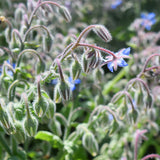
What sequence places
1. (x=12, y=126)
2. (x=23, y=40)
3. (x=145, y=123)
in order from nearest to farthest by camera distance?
1. (x=12, y=126)
2. (x=23, y=40)
3. (x=145, y=123)

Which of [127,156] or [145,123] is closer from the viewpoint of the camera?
[127,156]

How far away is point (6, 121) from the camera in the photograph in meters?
1.24

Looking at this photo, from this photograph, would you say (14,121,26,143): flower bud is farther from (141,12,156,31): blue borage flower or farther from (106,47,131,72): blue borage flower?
(141,12,156,31): blue borage flower

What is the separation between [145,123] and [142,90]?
0.64 meters

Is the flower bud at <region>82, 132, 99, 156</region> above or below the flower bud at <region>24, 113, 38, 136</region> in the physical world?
below

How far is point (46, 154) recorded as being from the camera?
192cm

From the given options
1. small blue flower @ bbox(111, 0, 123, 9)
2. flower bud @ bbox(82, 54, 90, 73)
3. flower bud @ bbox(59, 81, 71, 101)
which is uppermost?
flower bud @ bbox(82, 54, 90, 73)

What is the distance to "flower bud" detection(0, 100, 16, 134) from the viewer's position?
1.24 m

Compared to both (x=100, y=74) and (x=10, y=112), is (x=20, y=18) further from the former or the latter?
(x=10, y=112)

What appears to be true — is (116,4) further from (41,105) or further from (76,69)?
(41,105)

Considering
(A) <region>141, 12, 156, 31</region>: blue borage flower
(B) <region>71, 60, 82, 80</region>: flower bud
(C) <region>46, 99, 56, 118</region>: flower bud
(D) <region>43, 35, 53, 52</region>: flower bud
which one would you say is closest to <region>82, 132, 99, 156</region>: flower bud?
(C) <region>46, 99, 56, 118</region>: flower bud

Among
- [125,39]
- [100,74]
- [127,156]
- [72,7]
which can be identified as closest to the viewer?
[100,74]

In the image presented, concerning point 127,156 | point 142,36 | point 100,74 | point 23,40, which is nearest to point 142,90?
point 100,74

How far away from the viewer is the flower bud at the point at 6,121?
124 cm
